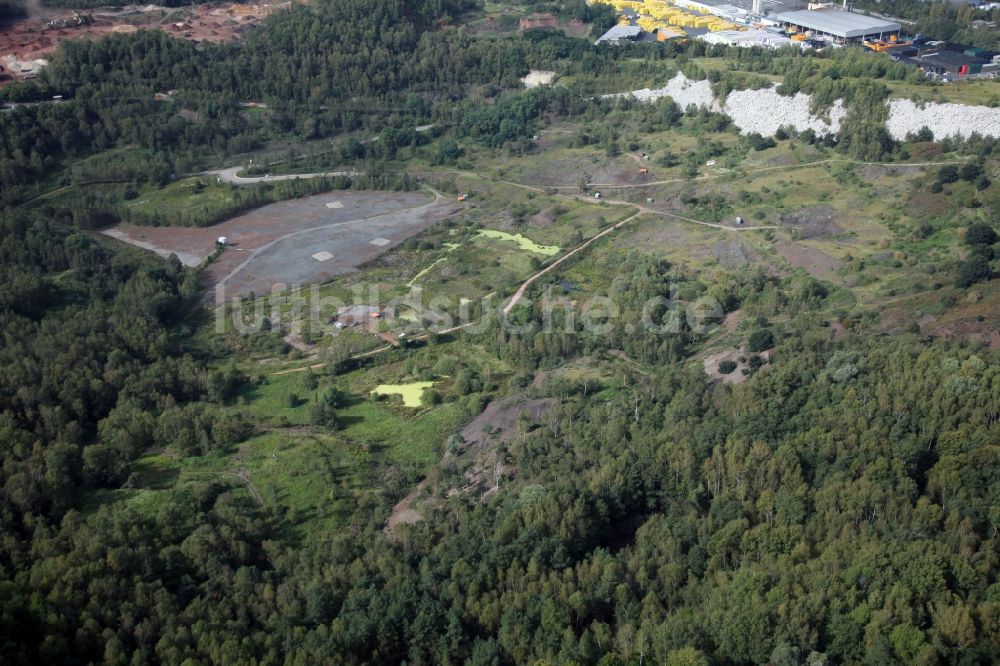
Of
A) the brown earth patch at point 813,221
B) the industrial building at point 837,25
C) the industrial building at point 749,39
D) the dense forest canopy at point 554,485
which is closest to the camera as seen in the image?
the dense forest canopy at point 554,485

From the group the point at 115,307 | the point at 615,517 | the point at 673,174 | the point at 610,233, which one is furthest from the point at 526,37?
the point at 615,517

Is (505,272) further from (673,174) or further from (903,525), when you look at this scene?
(903,525)

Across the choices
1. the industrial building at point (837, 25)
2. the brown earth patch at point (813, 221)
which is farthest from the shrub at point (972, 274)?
the industrial building at point (837, 25)

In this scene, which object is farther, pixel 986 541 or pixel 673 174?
pixel 673 174

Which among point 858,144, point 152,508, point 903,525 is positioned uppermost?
point 858,144

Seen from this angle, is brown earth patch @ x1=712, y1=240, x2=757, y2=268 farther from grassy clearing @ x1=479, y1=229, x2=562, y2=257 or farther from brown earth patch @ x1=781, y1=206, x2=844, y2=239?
grassy clearing @ x1=479, y1=229, x2=562, y2=257

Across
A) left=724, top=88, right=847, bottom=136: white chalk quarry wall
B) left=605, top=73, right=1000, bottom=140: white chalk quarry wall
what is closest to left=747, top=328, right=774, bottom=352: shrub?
left=605, top=73, right=1000, bottom=140: white chalk quarry wall

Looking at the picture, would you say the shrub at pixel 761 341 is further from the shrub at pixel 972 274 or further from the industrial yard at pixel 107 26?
the industrial yard at pixel 107 26
